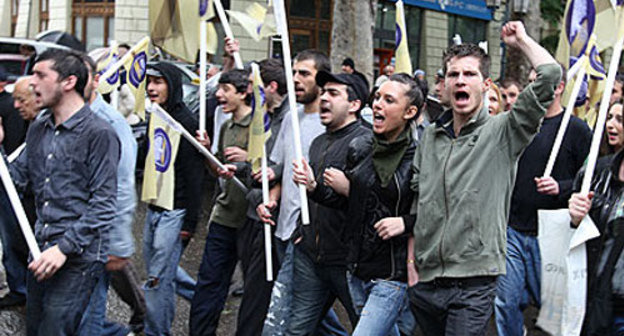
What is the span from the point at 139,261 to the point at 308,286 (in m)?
3.40

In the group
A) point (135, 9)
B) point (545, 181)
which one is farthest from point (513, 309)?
point (135, 9)

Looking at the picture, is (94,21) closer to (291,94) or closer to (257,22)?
(257,22)

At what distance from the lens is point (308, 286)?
15.6 ft

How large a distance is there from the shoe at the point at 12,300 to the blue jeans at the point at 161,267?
55.1 inches

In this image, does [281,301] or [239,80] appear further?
[239,80]

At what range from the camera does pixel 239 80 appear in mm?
5574

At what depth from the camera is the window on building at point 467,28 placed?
97.5ft

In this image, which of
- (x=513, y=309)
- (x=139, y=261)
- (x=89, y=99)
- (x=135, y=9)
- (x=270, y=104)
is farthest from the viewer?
(x=135, y=9)

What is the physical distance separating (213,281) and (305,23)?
2047 centimetres

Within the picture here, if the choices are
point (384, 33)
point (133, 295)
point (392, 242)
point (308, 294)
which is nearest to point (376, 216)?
point (392, 242)

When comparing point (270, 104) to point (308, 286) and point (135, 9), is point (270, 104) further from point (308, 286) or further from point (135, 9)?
point (135, 9)

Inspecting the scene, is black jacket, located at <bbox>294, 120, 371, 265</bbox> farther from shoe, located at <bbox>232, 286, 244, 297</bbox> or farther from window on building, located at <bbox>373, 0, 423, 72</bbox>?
window on building, located at <bbox>373, 0, 423, 72</bbox>

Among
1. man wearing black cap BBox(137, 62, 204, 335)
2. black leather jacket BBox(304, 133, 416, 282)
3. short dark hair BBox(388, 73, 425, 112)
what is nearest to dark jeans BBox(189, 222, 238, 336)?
man wearing black cap BBox(137, 62, 204, 335)

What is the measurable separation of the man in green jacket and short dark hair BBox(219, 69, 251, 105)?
1.98 metres
